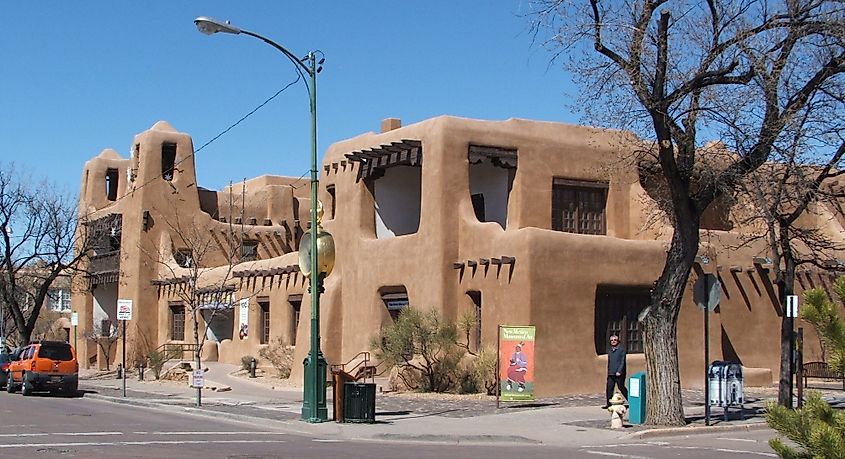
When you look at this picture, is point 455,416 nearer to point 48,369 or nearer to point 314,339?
point 314,339

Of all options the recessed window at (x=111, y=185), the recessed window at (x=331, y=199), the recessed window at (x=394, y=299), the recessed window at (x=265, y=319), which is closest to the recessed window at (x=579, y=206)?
the recessed window at (x=394, y=299)

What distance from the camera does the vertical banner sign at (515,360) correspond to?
23.1 metres

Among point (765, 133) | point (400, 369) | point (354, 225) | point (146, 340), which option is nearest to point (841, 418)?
point (765, 133)

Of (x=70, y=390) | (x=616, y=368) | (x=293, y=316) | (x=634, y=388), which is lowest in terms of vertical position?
(x=70, y=390)

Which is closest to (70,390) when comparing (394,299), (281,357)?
(281,357)

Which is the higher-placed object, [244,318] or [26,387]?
[244,318]

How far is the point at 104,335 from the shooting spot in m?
50.6

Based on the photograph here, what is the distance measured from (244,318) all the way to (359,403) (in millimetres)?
22358

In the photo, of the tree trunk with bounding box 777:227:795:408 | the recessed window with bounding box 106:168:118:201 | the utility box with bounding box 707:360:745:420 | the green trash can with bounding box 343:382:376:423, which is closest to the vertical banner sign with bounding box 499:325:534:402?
the green trash can with bounding box 343:382:376:423

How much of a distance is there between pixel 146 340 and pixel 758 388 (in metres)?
29.8

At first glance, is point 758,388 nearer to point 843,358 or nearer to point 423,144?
point 423,144

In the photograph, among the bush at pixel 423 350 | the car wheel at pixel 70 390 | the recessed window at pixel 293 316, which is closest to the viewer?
the bush at pixel 423 350

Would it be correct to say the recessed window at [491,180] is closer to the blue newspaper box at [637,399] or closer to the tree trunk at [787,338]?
the tree trunk at [787,338]

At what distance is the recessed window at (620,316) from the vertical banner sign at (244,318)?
58.7 ft
